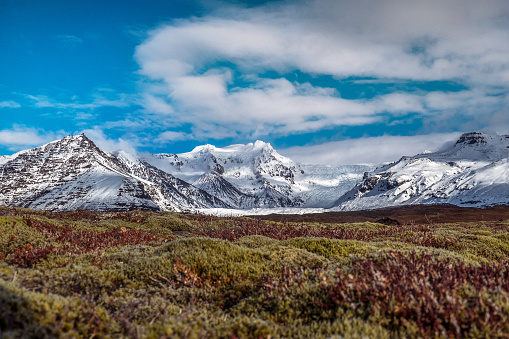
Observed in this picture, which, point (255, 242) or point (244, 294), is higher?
point (255, 242)

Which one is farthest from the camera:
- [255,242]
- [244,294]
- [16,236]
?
[255,242]

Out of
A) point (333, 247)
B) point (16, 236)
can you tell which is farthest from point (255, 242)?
point (16, 236)

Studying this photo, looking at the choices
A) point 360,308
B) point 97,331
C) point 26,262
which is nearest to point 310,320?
point 360,308

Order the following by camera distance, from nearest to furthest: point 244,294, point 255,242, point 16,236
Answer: point 244,294 < point 16,236 < point 255,242

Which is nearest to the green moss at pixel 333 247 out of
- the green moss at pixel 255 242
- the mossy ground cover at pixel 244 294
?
the mossy ground cover at pixel 244 294

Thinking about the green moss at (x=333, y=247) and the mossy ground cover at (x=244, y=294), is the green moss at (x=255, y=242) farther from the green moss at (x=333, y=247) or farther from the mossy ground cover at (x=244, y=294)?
the mossy ground cover at (x=244, y=294)

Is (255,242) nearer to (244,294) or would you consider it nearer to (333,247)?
(333,247)

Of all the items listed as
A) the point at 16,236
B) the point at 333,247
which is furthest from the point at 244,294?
the point at 16,236

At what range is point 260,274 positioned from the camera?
27.0ft

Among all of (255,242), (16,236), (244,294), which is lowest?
(244,294)

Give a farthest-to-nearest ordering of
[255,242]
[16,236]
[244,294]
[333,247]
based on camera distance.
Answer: [255,242]
[16,236]
[333,247]
[244,294]

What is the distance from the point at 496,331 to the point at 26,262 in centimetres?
1193

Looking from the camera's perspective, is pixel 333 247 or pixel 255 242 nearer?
pixel 333 247

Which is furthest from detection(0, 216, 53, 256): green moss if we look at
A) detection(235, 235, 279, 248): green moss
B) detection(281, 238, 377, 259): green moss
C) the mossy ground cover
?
detection(281, 238, 377, 259): green moss
